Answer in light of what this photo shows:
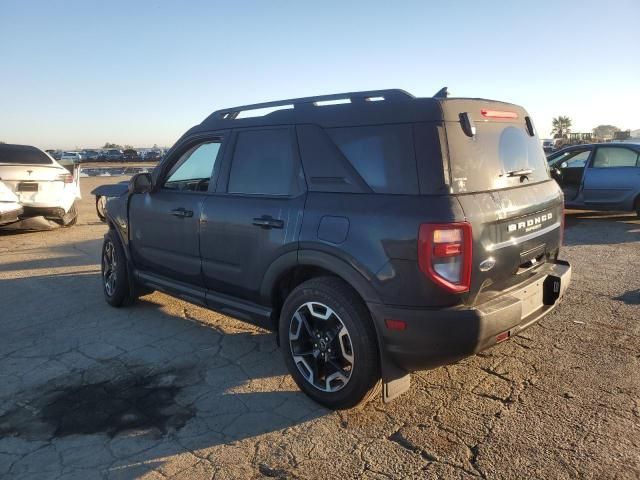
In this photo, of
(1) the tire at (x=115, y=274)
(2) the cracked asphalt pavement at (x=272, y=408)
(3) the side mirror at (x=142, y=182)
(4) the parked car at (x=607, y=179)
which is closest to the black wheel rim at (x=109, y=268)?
(1) the tire at (x=115, y=274)

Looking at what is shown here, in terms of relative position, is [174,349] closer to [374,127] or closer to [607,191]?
[374,127]

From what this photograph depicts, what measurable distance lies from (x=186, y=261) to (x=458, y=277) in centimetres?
248

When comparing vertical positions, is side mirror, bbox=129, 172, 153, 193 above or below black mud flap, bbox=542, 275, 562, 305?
above

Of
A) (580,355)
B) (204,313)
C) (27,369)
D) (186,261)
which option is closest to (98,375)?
(27,369)

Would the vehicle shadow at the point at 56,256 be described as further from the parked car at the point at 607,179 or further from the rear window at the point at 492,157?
the parked car at the point at 607,179

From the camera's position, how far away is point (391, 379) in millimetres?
2986

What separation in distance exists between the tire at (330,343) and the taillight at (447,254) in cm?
53

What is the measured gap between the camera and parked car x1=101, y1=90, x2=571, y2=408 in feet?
9.11

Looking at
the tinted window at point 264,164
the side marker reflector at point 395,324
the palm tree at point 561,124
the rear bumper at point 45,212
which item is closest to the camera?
the side marker reflector at point 395,324

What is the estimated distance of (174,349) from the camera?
4.26 m

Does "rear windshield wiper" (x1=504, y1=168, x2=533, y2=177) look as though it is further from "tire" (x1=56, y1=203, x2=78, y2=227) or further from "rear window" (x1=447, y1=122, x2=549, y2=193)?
"tire" (x1=56, y1=203, x2=78, y2=227)

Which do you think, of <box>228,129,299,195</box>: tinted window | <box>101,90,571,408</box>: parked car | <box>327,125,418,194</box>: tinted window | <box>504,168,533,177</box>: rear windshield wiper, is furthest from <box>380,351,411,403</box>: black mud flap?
<box>504,168,533,177</box>: rear windshield wiper

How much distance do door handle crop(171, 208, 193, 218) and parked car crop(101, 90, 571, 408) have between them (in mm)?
31

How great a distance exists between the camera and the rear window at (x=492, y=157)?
9.50 feet
